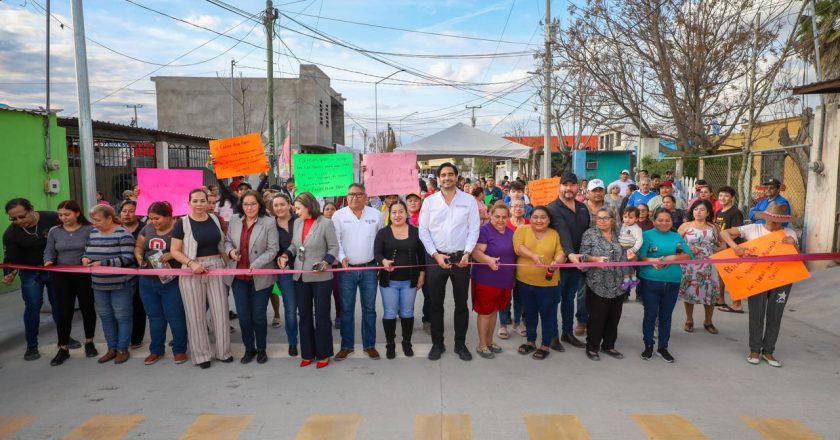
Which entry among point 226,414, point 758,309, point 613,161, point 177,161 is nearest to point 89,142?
point 226,414

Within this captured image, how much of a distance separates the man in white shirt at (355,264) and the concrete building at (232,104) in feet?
112

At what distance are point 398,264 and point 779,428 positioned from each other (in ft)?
11.6

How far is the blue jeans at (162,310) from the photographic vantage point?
5.45m

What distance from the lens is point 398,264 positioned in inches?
214

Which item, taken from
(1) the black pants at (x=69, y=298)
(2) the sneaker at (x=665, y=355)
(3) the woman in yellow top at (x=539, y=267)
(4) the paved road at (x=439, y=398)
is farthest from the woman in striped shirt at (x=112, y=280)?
(2) the sneaker at (x=665, y=355)

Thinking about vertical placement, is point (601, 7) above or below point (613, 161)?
above

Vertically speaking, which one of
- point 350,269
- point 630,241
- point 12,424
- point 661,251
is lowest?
point 12,424

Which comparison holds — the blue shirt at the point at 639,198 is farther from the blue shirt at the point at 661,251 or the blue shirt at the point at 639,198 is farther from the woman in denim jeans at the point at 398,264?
the woman in denim jeans at the point at 398,264

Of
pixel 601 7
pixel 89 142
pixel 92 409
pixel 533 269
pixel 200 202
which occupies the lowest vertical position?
pixel 92 409

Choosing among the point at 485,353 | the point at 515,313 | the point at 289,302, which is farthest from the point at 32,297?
the point at 515,313

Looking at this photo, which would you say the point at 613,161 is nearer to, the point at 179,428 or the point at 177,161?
the point at 177,161

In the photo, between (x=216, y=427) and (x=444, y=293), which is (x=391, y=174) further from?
(x=216, y=427)

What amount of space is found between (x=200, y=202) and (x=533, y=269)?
3577 mm

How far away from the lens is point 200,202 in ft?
17.5
